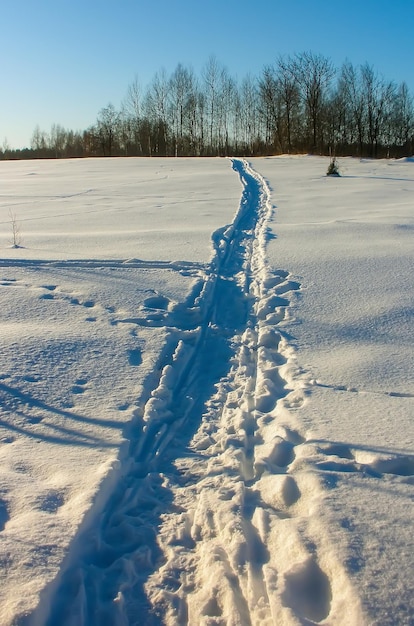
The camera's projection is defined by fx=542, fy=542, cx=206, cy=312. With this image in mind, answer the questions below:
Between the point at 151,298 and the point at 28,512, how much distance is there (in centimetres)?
316

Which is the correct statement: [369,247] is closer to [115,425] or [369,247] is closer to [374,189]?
[115,425]

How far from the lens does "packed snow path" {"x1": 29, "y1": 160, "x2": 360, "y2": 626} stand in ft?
6.52

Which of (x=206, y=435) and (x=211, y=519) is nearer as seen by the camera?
(x=211, y=519)

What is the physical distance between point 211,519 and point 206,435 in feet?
2.52

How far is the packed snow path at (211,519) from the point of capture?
6.52 ft

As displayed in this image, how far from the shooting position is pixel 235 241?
8070mm

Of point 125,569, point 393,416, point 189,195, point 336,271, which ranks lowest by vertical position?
point 125,569

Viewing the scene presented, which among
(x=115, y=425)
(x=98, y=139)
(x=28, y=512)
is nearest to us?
(x=28, y=512)

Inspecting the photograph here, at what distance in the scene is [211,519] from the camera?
245cm

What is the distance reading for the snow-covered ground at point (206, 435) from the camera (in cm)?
204

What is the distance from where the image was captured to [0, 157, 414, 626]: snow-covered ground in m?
2.04

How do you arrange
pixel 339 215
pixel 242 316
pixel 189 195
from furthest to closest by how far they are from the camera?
1. pixel 189 195
2. pixel 339 215
3. pixel 242 316

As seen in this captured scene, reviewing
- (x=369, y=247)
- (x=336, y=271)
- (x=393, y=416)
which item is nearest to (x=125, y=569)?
(x=393, y=416)

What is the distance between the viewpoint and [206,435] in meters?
3.18
